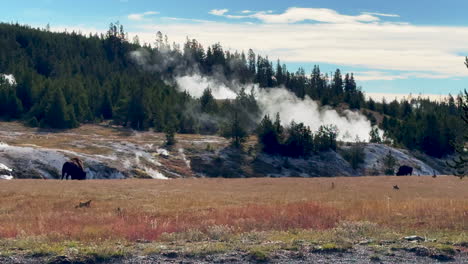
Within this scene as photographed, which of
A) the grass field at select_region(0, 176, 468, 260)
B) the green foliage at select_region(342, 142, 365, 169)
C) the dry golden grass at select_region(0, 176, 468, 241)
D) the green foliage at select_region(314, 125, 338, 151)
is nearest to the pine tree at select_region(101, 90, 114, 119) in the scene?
the green foliage at select_region(314, 125, 338, 151)

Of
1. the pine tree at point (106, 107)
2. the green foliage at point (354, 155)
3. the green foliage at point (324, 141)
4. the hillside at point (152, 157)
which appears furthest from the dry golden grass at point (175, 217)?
the pine tree at point (106, 107)

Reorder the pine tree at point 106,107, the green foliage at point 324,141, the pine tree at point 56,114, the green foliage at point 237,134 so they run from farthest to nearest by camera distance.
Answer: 1. the pine tree at point 106,107
2. the green foliage at point 324,141
3. the pine tree at point 56,114
4. the green foliage at point 237,134

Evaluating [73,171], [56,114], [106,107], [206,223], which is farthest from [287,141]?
[206,223]

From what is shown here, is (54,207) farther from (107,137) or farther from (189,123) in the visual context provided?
(189,123)

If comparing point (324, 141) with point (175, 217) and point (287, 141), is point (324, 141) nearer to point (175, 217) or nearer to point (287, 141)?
point (287, 141)

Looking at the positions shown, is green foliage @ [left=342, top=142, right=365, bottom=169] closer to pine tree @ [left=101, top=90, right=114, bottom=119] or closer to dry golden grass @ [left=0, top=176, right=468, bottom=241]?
pine tree @ [left=101, top=90, right=114, bottom=119]

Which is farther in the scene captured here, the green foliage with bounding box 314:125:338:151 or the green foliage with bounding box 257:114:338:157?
the green foliage with bounding box 314:125:338:151

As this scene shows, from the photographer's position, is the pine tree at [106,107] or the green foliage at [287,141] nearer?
the green foliage at [287,141]

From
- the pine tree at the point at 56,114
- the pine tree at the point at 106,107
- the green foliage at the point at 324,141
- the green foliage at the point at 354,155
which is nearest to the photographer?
the pine tree at the point at 56,114

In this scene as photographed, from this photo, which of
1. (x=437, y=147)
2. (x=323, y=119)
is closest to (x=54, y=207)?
(x=437, y=147)

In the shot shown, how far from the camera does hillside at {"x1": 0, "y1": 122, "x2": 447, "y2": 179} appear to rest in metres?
78.9

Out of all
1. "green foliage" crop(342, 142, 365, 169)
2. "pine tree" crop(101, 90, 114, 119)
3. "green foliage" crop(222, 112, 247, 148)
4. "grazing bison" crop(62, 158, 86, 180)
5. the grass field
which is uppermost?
"pine tree" crop(101, 90, 114, 119)

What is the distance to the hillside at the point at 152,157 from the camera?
78875 millimetres

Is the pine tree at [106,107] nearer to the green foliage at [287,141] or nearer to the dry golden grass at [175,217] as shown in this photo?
the green foliage at [287,141]
